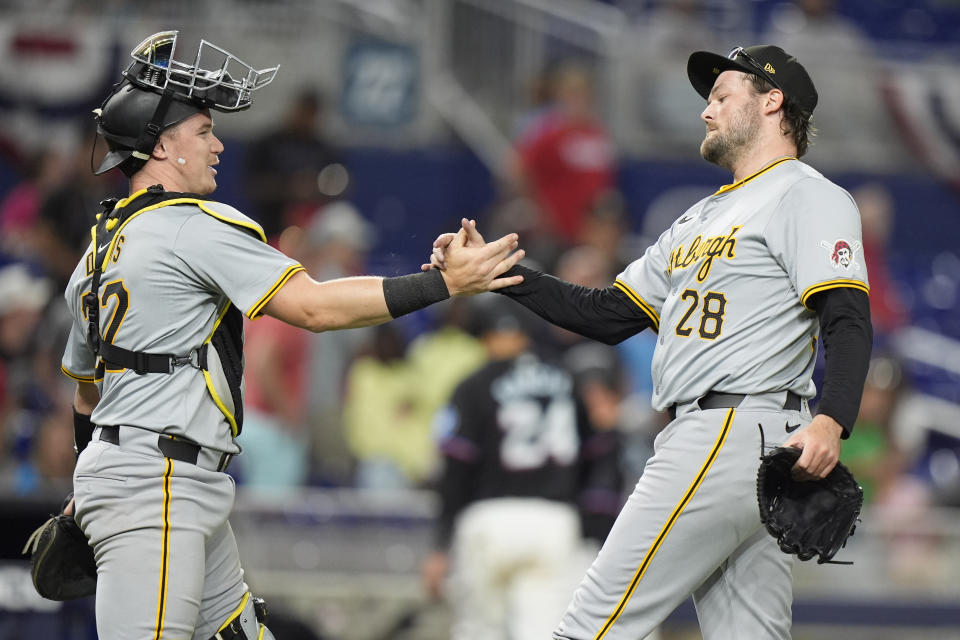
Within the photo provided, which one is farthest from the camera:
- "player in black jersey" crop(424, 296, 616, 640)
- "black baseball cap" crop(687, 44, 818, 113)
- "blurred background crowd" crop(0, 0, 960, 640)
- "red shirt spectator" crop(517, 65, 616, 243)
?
"red shirt spectator" crop(517, 65, 616, 243)

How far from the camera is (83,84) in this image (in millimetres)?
10352

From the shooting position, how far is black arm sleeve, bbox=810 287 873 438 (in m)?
3.80

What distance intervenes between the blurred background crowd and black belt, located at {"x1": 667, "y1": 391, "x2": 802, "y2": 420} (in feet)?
9.91

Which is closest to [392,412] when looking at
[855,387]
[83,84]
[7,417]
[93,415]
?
[7,417]

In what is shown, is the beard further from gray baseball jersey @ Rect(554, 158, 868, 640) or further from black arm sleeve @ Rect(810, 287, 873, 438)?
black arm sleeve @ Rect(810, 287, 873, 438)

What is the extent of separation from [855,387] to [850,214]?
1.82ft

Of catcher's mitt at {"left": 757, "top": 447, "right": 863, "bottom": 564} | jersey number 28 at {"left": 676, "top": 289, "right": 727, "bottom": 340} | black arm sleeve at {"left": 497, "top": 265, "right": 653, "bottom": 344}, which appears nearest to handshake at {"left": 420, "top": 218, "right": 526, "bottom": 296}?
black arm sleeve at {"left": 497, "top": 265, "right": 653, "bottom": 344}

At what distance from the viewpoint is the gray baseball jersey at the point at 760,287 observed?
397 cm

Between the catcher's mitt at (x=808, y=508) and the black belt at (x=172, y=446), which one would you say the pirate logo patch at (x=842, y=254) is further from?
the black belt at (x=172, y=446)

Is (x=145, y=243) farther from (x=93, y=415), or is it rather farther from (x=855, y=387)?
(x=855, y=387)

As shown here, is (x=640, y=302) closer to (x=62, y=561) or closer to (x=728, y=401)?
(x=728, y=401)

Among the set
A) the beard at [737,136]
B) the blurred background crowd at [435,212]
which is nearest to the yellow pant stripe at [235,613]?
the beard at [737,136]

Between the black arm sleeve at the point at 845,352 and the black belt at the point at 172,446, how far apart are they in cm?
183

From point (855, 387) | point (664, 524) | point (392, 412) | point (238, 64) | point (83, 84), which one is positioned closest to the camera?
point (855, 387)
